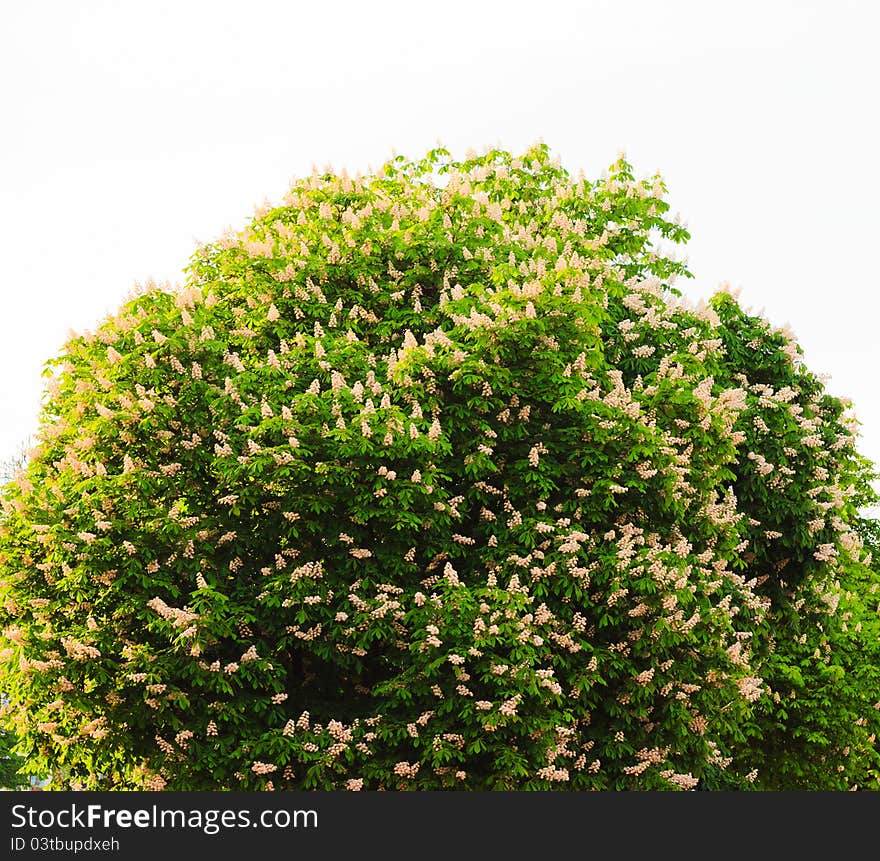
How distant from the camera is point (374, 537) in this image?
17250 mm

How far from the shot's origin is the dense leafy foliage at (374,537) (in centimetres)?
1631

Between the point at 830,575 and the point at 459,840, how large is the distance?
15087 mm

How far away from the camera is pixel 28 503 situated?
1894cm

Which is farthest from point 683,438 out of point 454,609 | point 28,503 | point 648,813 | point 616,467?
point 28,503

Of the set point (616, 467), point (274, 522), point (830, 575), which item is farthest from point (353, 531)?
point (830, 575)

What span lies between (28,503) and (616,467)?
8.92m

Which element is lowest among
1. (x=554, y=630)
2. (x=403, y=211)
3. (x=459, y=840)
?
(x=459, y=840)

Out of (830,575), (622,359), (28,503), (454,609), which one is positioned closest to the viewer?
A: (454,609)

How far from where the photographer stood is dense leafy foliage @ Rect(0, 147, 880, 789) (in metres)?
16.3

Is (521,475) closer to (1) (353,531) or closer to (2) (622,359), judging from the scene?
(1) (353,531)

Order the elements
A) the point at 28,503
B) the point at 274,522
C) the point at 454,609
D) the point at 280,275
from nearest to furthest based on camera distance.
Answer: the point at 454,609, the point at 274,522, the point at 28,503, the point at 280,275

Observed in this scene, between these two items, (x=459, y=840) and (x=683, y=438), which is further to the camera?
(x=683, y=438)

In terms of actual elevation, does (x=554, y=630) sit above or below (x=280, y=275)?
below

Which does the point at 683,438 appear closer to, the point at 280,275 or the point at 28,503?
the point at 280,275
